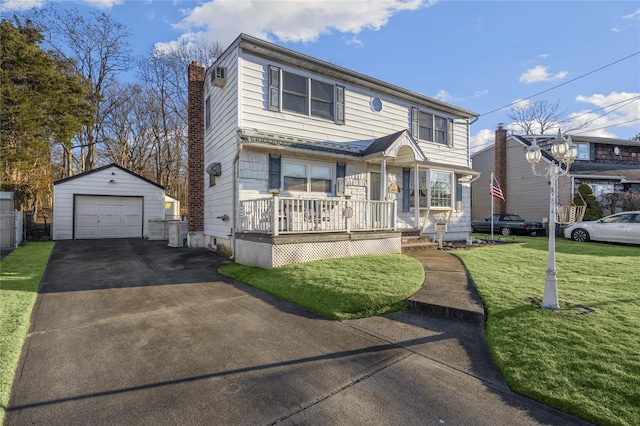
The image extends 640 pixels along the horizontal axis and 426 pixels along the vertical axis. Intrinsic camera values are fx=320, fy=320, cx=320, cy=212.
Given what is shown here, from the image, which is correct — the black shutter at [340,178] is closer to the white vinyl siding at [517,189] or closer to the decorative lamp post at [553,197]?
the decorative lamp post at [553,197]

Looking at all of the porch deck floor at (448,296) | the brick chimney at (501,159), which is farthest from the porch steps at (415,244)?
the brick chimney at (501,159)

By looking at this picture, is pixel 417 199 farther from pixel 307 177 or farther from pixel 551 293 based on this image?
pixel 551 293

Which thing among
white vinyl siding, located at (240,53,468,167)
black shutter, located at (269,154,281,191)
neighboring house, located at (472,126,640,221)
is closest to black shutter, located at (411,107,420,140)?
white vinyl siding, located at (240,53,468,167)

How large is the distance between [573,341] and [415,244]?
714cm

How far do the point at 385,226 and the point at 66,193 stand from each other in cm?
1546

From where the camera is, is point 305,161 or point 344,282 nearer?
point 344,282

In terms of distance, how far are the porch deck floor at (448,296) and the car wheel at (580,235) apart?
388 inches

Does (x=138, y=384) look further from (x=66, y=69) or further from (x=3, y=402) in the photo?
(x=66, y=69)

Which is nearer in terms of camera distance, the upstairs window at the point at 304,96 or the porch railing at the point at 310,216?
the porch railing at the point at 310,216

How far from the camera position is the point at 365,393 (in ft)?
9.25

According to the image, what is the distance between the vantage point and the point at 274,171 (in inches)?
373

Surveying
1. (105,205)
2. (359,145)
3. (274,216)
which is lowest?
(274,216)

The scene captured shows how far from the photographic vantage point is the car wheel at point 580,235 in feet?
44.9

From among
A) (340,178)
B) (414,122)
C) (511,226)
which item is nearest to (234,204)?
(340,178)
